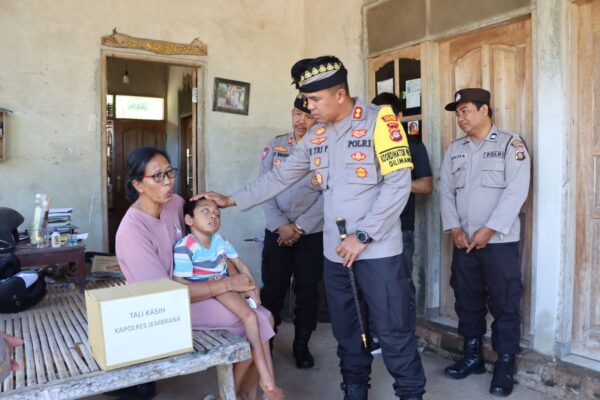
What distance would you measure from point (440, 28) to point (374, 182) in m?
1.88

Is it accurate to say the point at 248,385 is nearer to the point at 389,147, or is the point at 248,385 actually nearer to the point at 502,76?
the point at 389,147

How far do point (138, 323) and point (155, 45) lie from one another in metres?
3.47

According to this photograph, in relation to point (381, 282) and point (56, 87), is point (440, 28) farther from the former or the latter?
point (56, 87)

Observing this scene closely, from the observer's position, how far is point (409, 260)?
3584 millimetres

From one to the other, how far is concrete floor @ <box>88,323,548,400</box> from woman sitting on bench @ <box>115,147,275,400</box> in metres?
0.59

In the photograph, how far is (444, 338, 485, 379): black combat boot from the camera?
3.17 metres

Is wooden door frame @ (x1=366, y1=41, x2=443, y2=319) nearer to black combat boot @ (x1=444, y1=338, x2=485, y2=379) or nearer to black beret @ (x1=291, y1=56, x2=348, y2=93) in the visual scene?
black combat boot @ (x1=444, y1=338, x2=485, y2=379)

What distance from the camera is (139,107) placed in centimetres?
948

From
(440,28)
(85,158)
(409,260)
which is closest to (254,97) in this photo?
(85,158)

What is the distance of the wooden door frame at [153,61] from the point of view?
14.8ft

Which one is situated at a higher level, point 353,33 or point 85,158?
point 353,33

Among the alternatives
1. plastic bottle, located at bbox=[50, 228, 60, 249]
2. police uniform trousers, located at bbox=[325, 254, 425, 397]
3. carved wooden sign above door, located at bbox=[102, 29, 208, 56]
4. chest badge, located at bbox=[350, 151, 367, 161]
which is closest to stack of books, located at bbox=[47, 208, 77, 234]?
plastic bottle, located at bbox=[50, 228, 60, 249]

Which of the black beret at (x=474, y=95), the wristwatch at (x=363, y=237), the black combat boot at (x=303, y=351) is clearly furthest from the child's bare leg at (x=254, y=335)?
the black beret at (x=474, y=95)

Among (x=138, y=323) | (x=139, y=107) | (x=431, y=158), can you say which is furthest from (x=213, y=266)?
(x=139, y=107)
